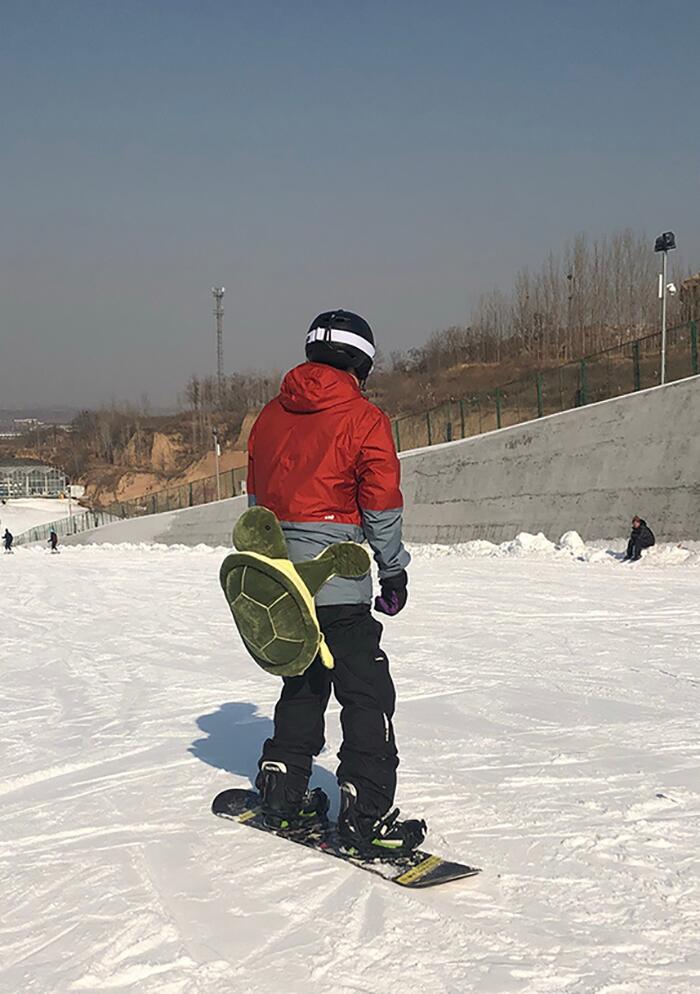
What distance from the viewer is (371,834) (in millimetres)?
3490

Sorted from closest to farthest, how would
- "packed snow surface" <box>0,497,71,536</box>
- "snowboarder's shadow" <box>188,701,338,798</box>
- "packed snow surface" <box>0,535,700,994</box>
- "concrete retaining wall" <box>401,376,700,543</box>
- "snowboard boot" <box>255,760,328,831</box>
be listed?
"packed snow surface" <box>0,535,700,994</box> < "snowboard boot" <box>255,760,328,831</box> < "snowboarder's shadow" <box>188,701,338,798</box> < "concrete retaining wall" <box>401,376,700,543</box> < "packed snow surface" <box>0,497,71,536</box>

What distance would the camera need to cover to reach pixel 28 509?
313 feet

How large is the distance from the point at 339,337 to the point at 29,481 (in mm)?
125955

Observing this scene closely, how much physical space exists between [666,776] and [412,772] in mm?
1183

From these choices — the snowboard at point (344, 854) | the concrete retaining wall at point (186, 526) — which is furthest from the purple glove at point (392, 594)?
the concrete retaining wall at point (186, 526)

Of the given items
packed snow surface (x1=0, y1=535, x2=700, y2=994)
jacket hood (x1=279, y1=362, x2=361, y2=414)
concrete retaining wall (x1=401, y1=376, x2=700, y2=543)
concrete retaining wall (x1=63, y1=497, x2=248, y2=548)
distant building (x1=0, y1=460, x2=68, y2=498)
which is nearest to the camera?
packed snow surface (x1=0, y1=535, x2=700, y2=994)

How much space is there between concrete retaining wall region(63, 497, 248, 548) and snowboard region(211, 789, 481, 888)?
96.9 feet

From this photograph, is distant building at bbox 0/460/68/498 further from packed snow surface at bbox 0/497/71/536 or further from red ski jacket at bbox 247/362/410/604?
red ski jacket at bbox 247/362/410/604

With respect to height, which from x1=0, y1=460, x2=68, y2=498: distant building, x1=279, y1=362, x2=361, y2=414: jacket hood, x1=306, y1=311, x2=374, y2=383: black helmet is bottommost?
x1=279, y1=362, x2=361, y2=414: jacket hood

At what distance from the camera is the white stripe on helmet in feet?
11.8

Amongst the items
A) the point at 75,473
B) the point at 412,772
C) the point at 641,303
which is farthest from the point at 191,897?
the point at 75,473

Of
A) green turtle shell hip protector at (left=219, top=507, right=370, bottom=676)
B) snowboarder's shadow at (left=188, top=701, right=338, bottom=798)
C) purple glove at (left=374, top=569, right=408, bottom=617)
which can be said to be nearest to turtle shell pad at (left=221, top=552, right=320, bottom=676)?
green turtle shell hip protector at (left=219, top=507, right=370, bottom=676)

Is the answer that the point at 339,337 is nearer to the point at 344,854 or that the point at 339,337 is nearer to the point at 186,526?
the point at 344,854

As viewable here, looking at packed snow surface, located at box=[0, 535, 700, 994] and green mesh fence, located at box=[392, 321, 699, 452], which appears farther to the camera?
green mesh fence, located at box=[392, 321, 699, 452]
